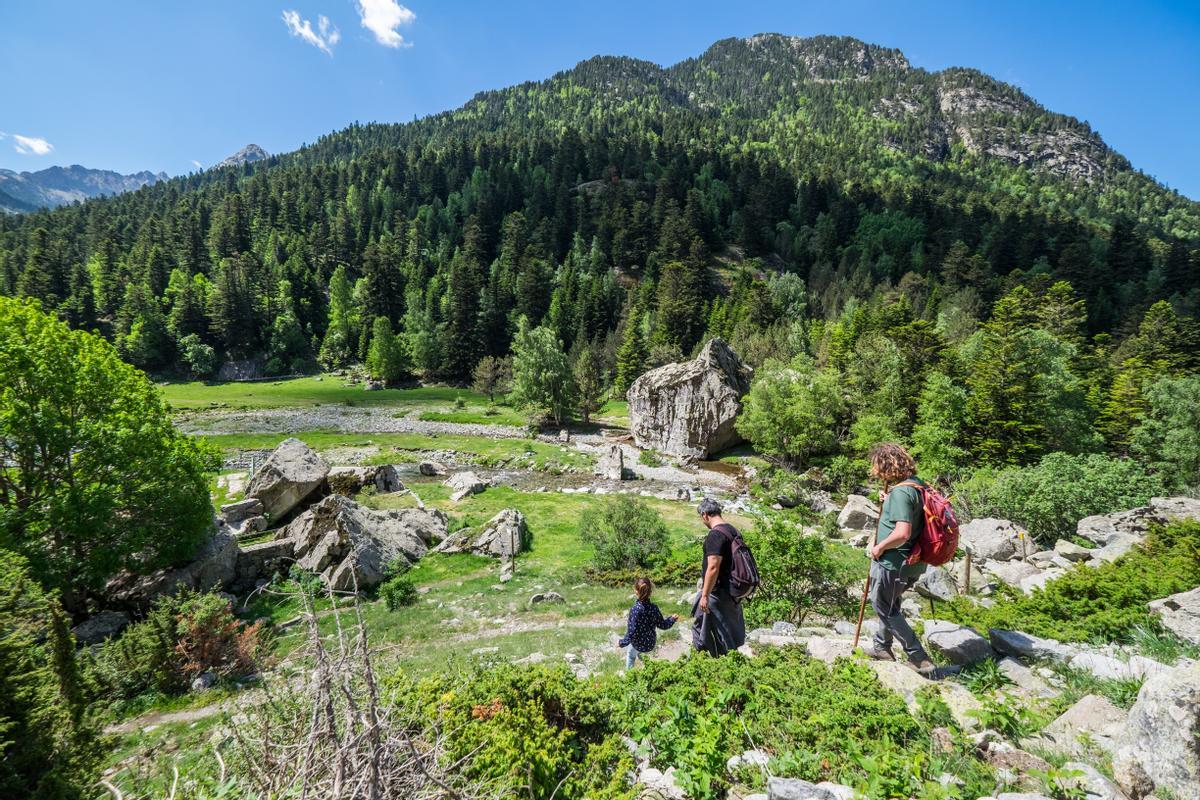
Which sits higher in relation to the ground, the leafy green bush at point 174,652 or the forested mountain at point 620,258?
the forested mountain at point 620,258

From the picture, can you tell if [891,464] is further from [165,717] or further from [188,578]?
[188,578]

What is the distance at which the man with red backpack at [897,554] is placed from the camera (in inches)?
229

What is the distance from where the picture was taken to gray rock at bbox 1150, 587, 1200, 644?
6.20 m

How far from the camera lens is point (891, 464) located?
20.7 feet

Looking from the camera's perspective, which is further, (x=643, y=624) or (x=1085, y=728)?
(x=643, y=624)

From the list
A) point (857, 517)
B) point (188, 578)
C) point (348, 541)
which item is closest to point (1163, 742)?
point (348, 541)

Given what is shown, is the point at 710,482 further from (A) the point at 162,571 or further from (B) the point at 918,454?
(A) the point at 162,571

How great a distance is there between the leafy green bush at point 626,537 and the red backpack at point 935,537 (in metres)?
11.7

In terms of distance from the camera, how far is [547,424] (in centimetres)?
5497

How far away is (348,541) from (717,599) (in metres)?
A: 13.5

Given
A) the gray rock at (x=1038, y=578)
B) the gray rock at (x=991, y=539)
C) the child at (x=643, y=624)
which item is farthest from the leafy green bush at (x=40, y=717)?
the gray rock at (x=991, y=539)

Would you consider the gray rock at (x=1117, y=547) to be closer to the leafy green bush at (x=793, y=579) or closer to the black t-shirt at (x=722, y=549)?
the leafy green bush at (x=793, y=579)

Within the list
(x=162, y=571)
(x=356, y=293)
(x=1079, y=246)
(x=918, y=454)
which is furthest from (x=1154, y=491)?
(x=356, y=293)

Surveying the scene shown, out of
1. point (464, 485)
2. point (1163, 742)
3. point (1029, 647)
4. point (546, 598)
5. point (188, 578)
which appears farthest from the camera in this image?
point (464, 485)
